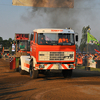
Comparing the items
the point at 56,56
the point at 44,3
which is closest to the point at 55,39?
the point at 56,56

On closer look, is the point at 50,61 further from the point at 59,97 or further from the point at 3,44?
the point at 3,44

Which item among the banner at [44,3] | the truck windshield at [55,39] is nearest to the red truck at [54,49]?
the truck windshield at [55,39]

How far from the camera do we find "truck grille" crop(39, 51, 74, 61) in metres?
13.7

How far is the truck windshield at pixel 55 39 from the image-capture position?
13.7 meters

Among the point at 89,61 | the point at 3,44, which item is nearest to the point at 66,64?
the point at 89,61

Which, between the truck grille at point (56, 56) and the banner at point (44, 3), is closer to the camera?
the truck grille at point (56, 56)

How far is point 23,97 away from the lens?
823 centimetres

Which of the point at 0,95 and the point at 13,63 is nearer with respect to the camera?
the point at 0,95

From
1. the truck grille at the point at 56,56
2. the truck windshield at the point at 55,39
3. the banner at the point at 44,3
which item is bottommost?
the truck grille at the point at 56,56

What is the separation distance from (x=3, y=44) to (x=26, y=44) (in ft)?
457

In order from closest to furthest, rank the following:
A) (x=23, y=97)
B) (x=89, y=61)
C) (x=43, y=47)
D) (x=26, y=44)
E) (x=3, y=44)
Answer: (x=23, y=97) < (x=43, y=47) < (x=26, y=44) < (x=89, y=61) < (x=3, y=44)

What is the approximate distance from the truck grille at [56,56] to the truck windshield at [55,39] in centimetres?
59

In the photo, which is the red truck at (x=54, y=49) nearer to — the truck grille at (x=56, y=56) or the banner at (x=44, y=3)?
the truck grille at (x=56, y=56)

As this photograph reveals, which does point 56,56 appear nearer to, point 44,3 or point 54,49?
point 54,49
